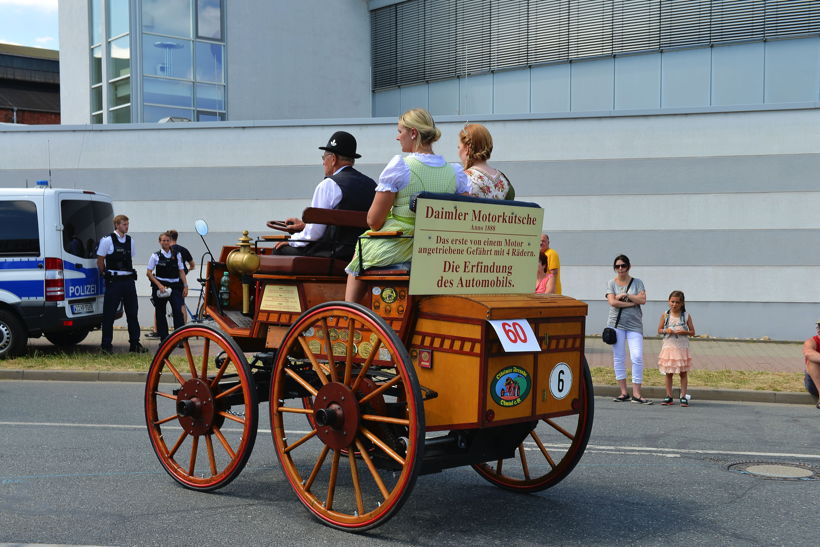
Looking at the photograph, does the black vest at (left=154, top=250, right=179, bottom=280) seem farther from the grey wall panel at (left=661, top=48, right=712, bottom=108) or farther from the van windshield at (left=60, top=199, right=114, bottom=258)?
the grey wall panel at (left=661, top=48, right=712, bottom=108)

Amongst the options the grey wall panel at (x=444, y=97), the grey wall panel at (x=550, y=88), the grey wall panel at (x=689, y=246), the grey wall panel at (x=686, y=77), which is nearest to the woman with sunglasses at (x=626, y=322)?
the grey wall panel at (x=689, y=246)

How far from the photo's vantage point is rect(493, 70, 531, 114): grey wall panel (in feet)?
76.8

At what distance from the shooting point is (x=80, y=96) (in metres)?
25.4

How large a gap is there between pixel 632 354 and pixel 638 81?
1282 cm

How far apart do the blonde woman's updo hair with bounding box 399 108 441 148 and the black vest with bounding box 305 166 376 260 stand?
2.24 feet

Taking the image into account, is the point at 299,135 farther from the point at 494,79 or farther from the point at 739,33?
the point at 739,33

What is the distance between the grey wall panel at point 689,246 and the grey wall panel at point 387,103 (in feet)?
31.8

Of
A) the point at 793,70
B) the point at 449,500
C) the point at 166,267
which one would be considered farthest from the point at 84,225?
the point at 793,70

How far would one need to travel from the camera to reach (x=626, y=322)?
10.8m

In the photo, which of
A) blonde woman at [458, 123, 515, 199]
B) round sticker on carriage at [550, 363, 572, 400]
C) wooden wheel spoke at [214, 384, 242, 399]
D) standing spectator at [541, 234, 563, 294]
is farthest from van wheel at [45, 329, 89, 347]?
round sticker on carriage at [550, 363, 572, 400]

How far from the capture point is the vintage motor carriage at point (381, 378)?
4.64m

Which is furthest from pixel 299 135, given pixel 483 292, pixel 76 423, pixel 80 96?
pixel 483 292

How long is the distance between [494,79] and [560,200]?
22.3 ft

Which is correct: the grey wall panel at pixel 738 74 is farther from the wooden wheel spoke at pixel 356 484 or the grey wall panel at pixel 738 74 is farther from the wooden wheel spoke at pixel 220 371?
the wooden wheel spoke at pixel 356 484
